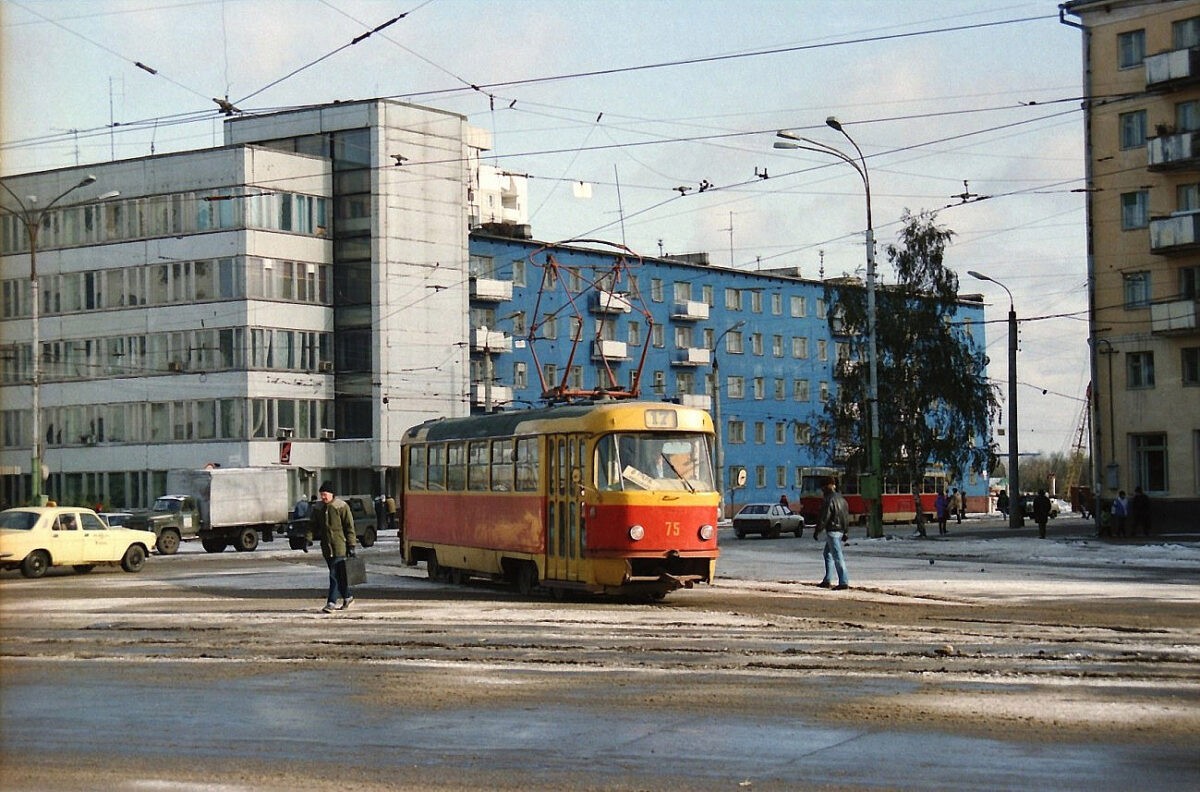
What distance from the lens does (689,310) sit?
94.9 m

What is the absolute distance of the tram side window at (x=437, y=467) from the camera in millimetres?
28906

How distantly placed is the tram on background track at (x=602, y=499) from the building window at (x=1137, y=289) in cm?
3305

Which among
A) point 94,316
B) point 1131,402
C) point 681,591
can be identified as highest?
point 94,316

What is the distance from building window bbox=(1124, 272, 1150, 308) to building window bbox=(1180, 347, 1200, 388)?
2001 mm

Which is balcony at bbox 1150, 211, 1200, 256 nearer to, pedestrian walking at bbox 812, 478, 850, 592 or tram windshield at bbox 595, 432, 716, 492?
pedestrian walking at bbox 812, 478, 850, 592

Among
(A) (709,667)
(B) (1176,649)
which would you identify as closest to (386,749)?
(A) (709,667)

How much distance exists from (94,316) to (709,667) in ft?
218

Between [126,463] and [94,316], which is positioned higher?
[94,316]

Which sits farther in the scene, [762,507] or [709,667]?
[762,507]

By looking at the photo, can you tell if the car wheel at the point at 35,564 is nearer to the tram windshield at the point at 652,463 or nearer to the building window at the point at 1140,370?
the tram windshield at the point at 652,463

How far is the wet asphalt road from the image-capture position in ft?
31.5

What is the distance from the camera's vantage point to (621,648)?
16.7 meters

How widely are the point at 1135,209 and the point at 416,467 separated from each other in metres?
31.8

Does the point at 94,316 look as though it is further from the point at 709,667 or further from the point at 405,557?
the point at 709,667
